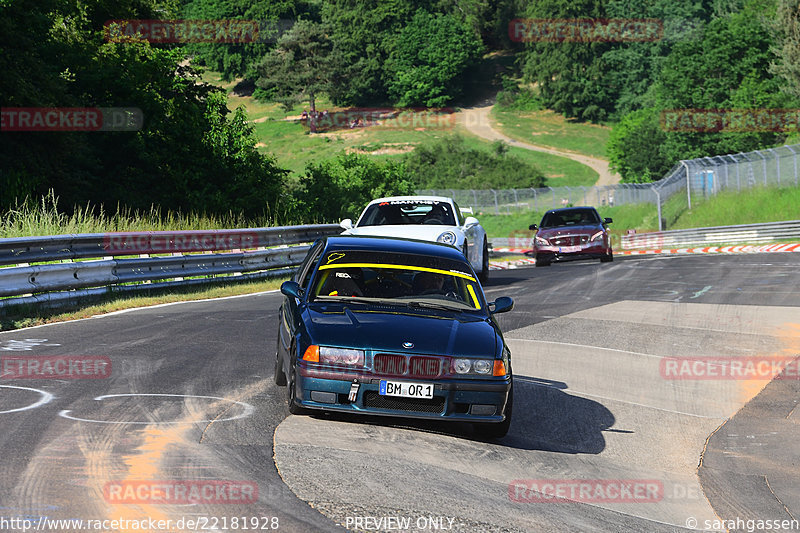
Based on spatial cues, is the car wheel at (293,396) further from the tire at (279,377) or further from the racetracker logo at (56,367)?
the racetracker logo at (56,367)

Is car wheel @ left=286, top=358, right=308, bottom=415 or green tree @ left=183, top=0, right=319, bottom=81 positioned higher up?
Answer: green tree @ left=183, top=0, right=319, bottom=81

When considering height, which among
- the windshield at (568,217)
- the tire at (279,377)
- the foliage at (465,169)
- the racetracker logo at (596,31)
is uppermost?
the racetracker logo at (596,31)

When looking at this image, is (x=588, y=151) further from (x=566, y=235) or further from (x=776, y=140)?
(x=566, y=235)

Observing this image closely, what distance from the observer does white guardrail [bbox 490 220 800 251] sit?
121ft

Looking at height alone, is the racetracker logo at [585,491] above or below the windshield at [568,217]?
above

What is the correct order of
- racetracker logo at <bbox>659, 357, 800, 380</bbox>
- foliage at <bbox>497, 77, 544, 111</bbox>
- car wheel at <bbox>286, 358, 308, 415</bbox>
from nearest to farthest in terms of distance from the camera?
car wheel at <bbox>286, 358, 308, 415</bbox>
racetracker logo at <bbox>659, 357, 800, 380</bbox>
foliage at <bbox>497, 77, 544, 111</bbox>

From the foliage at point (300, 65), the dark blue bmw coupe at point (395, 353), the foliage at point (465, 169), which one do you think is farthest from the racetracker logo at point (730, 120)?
the dark blue bmw coupe at point (395, 353)

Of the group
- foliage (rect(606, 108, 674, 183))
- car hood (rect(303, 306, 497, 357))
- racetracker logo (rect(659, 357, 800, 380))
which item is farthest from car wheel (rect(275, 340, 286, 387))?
foliage (rect(606, 108, 674, 183))

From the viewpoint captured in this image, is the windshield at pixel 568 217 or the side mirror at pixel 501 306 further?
the windshield at pixel 568 217

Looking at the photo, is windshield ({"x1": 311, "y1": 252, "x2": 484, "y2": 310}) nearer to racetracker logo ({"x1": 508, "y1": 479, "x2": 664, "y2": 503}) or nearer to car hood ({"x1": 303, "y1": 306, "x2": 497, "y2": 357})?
car hood ({"x1": 303, "y1": 306, "x2": 497, "y2": 357})

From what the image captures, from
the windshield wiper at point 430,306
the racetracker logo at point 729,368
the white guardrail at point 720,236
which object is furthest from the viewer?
the white guardrail at point 720,236

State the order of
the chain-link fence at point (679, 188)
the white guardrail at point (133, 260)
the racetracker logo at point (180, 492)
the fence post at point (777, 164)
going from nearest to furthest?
the racetracker logo at point (180, 492)
the white guardrail at point (133, 260)
the fence post at point (777, 164)
the chain-link fence at point (679, 188)

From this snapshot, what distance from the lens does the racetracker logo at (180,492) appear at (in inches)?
202

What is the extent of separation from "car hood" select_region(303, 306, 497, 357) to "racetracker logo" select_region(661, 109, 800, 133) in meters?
67.7
